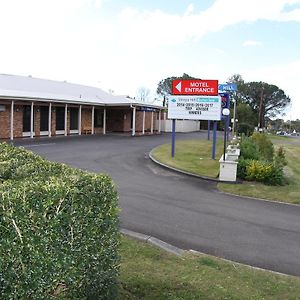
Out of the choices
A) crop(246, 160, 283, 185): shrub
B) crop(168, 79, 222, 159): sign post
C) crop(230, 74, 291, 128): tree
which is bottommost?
crop(246, 160, 283, 185): shrub

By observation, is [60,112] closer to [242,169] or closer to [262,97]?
[242,169]

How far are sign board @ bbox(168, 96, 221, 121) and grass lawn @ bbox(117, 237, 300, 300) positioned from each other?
40.7 feet

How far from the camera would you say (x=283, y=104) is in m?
77.2

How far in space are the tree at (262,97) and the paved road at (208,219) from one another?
6126cm

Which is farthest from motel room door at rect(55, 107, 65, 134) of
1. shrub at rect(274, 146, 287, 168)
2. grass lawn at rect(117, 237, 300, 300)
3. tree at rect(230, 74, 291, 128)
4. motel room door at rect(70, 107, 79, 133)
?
tree at rect(230, 74, 291, 128)

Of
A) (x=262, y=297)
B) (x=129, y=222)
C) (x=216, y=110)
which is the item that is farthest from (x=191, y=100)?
(x=262, y=297)

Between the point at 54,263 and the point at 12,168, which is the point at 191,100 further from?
the point at 54,263

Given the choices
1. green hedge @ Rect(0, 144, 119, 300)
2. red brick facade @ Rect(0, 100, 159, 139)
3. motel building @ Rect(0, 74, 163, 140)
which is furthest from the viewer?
motel building @ Rect(0, 74, 163, 140)

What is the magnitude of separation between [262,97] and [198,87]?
5740cm

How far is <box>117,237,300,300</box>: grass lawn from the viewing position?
4152mm

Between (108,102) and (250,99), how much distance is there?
156 feet

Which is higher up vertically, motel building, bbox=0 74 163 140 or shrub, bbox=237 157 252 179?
motel building, bbox=0 74 163 140

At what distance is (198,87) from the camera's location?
17.9 m

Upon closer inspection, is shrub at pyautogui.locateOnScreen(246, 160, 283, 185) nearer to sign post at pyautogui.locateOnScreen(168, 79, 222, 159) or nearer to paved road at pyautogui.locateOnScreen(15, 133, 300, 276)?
paved road at pyautogui.locateOnScreen(15, 133, 300, 276)
